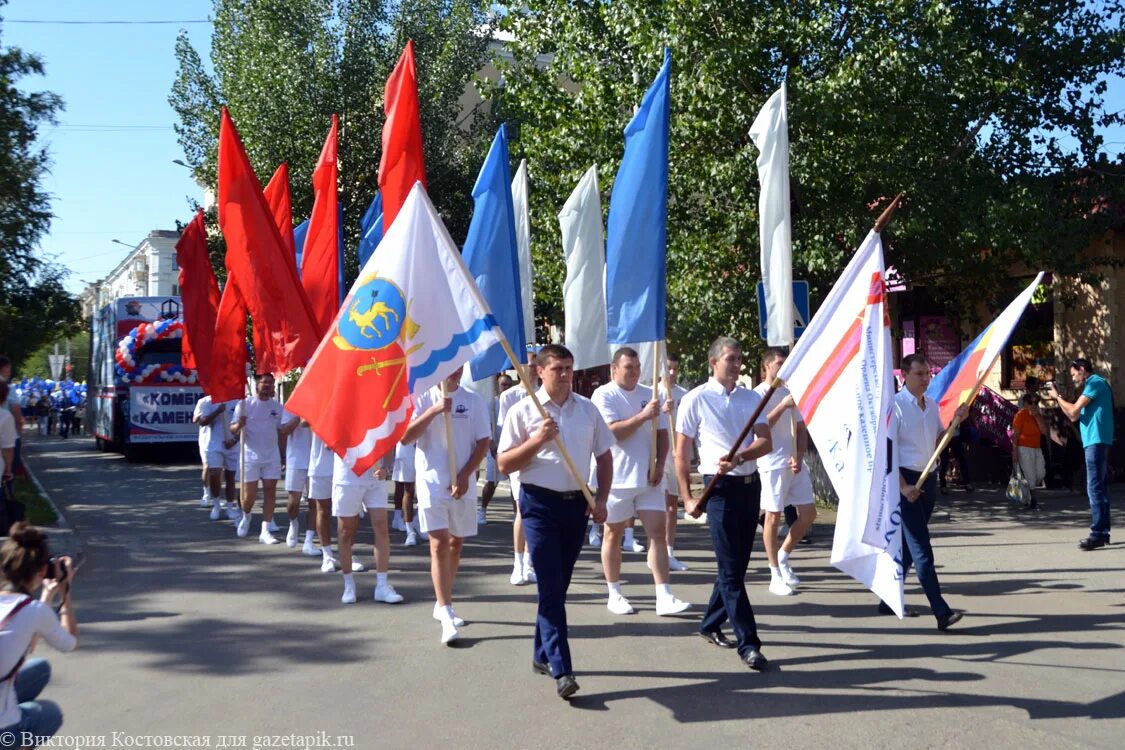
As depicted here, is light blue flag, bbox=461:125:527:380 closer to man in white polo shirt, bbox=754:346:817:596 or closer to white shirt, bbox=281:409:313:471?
man in white polo shirt, bbox=754:346:817:596

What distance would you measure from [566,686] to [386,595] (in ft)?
10.5

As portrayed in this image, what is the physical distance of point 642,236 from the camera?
27.2 feet

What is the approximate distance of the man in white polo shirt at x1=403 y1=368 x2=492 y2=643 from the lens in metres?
7.45

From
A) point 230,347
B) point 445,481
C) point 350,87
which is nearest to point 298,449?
point 230,347

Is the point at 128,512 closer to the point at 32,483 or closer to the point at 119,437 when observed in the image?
the point at 32,483

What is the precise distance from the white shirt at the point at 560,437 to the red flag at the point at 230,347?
6.51m

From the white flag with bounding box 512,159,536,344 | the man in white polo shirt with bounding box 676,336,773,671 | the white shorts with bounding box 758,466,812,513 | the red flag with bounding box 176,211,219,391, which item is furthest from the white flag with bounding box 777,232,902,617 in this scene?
the red flag with bounding box 176,211,219,391

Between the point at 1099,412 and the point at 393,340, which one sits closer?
the point at 393,340

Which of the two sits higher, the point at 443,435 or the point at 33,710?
the point at 443,435

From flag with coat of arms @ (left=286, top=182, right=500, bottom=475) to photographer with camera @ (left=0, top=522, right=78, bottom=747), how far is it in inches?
79.1

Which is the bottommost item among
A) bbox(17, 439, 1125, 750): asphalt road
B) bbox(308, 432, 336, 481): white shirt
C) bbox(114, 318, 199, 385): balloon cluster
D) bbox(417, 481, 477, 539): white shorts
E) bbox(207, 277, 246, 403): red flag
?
bbox(17, 439, 1125, 750): asphalt road

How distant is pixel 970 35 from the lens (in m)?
14.4

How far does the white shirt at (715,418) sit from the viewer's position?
726cm

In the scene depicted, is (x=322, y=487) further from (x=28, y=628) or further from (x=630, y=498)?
(x=28, y=628)
